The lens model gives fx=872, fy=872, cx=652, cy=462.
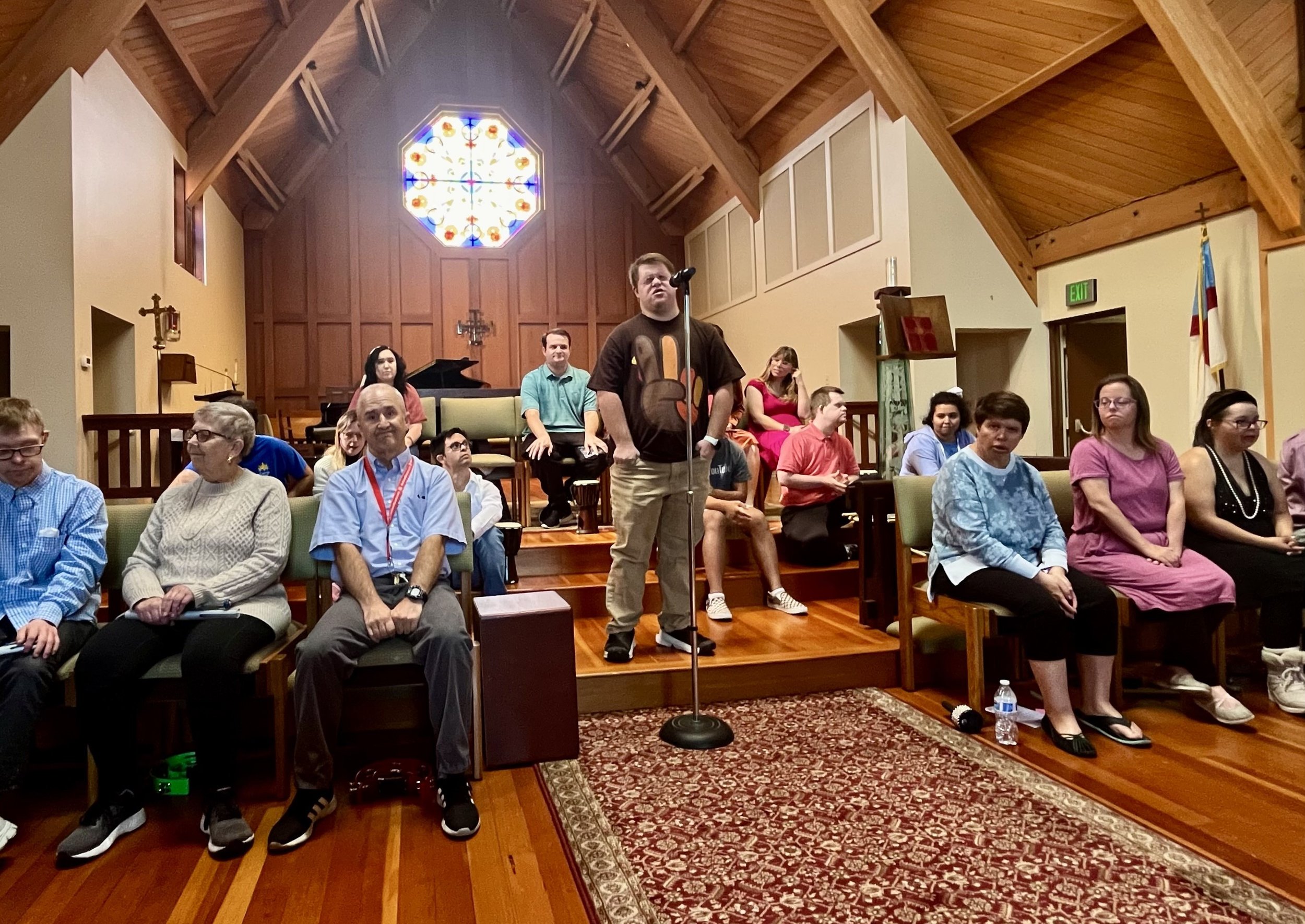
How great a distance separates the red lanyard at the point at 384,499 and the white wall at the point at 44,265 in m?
3.66

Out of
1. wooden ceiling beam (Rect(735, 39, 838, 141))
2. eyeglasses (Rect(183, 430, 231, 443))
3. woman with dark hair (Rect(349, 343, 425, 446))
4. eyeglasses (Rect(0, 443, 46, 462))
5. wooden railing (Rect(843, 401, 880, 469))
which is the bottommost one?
eyeglasses (Rect(0, 443, 46, 462))

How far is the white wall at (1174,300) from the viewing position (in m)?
5.06

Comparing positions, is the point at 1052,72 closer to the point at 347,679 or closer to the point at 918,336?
the point at 918,336

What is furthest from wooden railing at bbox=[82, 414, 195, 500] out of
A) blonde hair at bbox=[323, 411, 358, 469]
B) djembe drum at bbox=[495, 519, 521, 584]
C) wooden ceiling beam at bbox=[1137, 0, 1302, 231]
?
wooden ceiling beam at bbox=[1137, 0, 1302, 231]

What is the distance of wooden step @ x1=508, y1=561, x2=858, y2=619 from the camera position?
13.5ft

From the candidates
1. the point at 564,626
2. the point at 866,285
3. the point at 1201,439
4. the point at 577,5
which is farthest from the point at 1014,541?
the point at 577,5

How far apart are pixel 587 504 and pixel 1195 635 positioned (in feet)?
10.1

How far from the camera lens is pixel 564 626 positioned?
2.59 metres

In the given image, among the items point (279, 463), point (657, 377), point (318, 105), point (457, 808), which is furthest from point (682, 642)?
point (318, 105)

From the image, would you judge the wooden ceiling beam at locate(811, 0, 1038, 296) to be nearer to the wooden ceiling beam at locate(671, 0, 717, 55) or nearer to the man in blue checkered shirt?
the wooden ceiling beam at locate(671, 0, 717, 55)

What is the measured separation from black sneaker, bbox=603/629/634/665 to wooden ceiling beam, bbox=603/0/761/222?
6.38 m

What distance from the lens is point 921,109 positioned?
6293 mm

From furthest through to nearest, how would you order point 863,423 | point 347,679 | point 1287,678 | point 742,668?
point 863,423 < point 742,668 < point 1287,678 < point 347,679

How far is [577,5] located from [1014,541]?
8.06m
